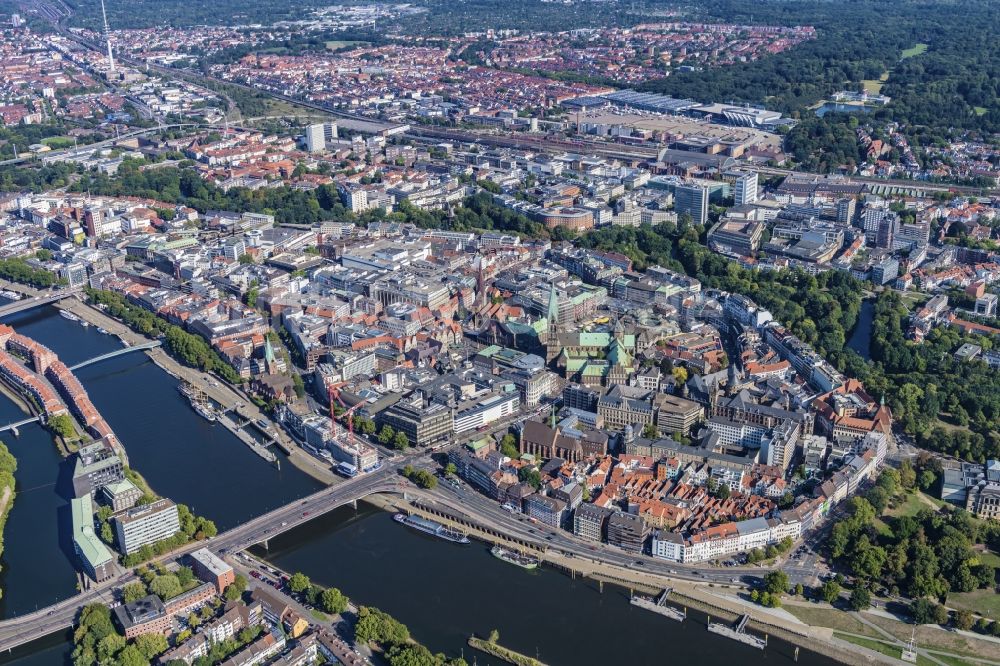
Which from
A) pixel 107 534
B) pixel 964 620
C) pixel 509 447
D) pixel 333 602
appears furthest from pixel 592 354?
pixel 107 534

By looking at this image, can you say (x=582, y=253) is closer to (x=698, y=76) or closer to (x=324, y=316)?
(x=324, y=316)

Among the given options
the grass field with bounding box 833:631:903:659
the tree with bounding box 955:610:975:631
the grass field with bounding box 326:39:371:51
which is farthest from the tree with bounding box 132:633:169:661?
the grass field with bounding box 326:39:371:51

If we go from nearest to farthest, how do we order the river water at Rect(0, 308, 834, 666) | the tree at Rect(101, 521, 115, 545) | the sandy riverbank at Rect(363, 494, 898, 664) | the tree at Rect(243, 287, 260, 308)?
the sandy riverbank at Rect(363, 494, 898, 664)
the river water at Rect(0, 308, 834, 666)
the tree at Rect(101, 521, 115, 545)
the tree at Rect(243, 287, 260, 308)

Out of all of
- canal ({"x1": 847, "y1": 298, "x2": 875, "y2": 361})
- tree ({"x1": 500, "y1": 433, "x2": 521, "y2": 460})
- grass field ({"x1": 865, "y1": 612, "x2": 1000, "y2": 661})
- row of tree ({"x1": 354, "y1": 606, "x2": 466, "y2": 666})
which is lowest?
grass field ({"x1": 865, "y1": 612, "x2": 1000, "y2": 661})

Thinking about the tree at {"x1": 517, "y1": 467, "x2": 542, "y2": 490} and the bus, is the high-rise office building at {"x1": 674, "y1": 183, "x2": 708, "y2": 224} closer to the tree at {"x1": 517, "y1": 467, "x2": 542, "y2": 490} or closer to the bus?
the tree at {"x1": 517, "y1": 467, "x2": 542, "y2": 490}

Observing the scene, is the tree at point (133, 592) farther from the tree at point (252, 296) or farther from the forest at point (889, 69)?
the forest at point (889, 69)

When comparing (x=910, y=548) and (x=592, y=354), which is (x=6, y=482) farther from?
(x=910, y=548)
